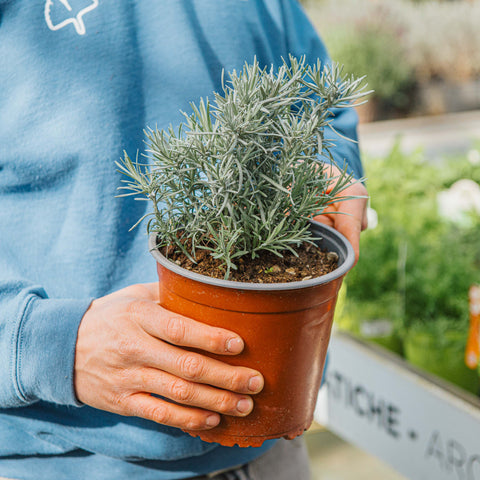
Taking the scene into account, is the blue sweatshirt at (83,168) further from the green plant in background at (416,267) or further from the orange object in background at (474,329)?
the green plant in background at (416,267)

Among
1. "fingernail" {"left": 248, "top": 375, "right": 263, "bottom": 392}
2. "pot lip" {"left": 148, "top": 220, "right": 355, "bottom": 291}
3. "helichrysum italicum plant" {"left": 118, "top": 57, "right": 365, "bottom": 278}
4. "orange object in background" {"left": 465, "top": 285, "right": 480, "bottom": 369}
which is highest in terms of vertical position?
"helichrysum italicum plant" {"left": 118, "top": 57, "right": 365, "bottom": 278}

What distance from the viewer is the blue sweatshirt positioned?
85 cm

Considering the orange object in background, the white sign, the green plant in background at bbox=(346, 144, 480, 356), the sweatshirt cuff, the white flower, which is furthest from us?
the white flower

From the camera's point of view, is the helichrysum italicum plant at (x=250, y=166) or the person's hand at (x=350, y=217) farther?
the person's hand at (x=350, y=217)

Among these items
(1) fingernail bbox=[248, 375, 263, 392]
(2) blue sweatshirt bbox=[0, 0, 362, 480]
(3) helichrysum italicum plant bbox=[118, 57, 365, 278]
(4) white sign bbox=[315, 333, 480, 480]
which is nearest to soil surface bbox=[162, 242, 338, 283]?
(3) helichrysum italicum plant bbox=[118, 57, 365, 278]

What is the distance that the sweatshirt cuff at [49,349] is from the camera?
71cm

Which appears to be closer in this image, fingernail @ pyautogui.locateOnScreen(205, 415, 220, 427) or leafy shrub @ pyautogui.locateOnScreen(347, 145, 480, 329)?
fingernail @ pyautogui.locateOnScreen(205, 415, 220, 427)

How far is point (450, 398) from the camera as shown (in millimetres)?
1597

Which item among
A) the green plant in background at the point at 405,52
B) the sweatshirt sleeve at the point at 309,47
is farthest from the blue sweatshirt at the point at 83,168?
the green plant in background at the point at 405,52

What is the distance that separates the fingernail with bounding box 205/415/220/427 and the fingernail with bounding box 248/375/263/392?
0.07m

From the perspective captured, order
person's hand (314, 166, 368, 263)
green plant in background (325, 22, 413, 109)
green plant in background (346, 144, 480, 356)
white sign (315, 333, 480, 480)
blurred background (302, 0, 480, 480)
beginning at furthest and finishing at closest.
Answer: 1. green plant in background (325, 22, 413, 109)
2. green plant in background (346, 144, 480, 356)
3. blurred background (302, 0, 480, 480)
4. white sign (315, 333, 480, 480)
5. person's hand (314, 166, 368, 263)

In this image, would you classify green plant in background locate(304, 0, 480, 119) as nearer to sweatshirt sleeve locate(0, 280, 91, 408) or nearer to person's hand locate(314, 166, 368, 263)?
person's hand locate(314, 166, 368, 263)

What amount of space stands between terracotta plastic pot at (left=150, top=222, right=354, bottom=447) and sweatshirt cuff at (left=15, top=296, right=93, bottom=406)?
5.0 inches

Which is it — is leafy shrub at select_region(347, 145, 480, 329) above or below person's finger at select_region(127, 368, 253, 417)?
below
